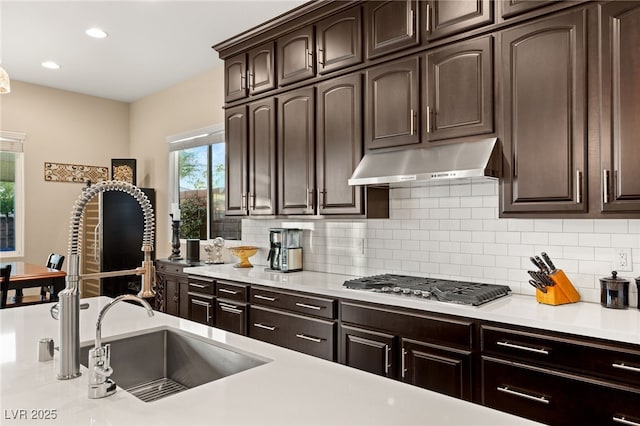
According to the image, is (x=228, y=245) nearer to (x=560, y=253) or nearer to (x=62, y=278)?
(x=62, y=278)

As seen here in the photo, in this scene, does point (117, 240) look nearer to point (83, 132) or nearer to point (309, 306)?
point (83, 132)

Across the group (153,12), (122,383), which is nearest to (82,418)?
(122,383)

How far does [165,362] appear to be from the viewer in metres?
1.75

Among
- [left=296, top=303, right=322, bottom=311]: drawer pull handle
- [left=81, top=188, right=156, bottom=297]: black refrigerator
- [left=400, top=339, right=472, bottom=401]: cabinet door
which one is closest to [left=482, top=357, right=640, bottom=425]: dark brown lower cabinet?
[left=400, top=339, right=472, bottom=401]: cabinet door

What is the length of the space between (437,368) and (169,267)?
2901 millimetres

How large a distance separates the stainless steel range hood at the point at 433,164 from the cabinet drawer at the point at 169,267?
82.3 inches

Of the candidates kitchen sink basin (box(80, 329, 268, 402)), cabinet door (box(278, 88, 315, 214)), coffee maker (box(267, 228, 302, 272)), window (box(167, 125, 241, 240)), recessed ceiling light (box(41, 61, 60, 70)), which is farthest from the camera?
window (box(167, 125, 241, 240))

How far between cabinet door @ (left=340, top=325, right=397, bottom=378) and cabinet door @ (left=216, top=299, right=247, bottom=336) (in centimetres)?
98

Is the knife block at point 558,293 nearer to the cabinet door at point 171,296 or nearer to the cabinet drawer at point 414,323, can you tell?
the cabinet drawer at point 414,323

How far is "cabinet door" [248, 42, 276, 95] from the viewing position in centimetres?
365

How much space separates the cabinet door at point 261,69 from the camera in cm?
365

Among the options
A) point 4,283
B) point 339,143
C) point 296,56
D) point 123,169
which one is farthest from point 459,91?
point 123,169

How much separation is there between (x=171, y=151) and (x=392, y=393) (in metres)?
5.04

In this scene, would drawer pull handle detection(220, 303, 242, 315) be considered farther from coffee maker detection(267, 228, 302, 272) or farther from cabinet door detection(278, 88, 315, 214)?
cabinet door detection(278, 88, 315, 214)
